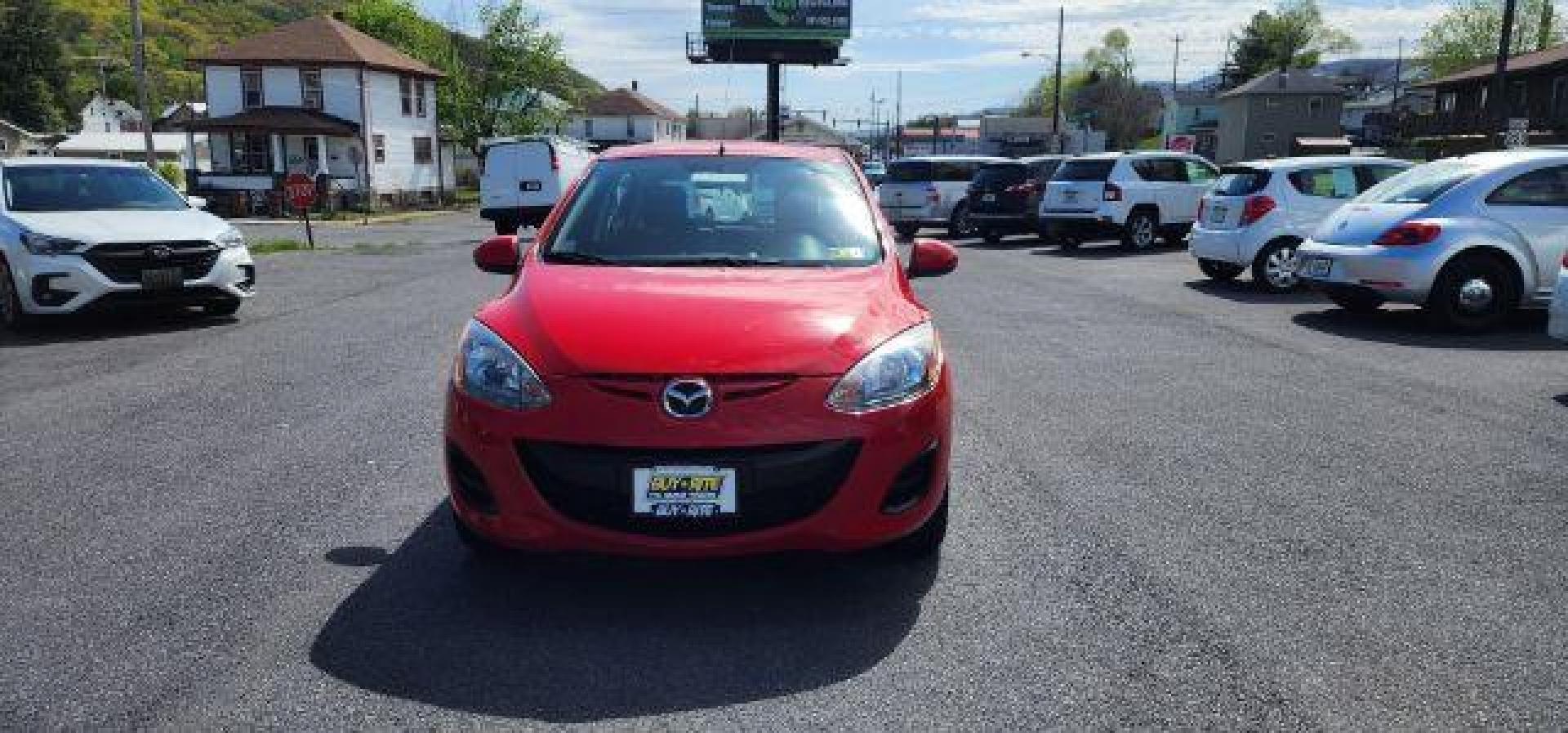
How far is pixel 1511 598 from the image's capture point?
12.7 feet

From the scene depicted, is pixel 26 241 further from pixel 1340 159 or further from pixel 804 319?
pixel 1340 159

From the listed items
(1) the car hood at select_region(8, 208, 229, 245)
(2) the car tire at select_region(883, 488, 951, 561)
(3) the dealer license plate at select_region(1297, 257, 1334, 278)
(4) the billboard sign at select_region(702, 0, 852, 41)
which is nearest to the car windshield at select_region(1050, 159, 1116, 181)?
(3) the dealer license plate at select_region(1297, 257, 1334, 278)

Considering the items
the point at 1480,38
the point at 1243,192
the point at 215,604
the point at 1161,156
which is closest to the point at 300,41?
the point at 1161,156

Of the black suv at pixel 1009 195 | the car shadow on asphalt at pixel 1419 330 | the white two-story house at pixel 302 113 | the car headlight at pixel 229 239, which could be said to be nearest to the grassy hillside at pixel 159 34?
the white two-story house at pixel 302 113

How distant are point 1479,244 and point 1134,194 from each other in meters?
9.88

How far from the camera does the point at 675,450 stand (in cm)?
341

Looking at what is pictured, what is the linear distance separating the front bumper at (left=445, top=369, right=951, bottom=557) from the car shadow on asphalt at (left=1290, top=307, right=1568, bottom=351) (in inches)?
294

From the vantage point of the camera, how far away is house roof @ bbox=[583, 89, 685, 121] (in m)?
100

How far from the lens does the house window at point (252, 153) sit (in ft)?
154

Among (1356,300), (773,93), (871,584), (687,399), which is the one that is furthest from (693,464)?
(773,93)

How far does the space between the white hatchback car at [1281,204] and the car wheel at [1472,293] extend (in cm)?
A: 311

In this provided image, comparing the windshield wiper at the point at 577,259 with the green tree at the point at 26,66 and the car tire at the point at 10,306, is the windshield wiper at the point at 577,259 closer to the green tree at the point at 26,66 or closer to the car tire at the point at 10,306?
the car tire at the point at 10,306

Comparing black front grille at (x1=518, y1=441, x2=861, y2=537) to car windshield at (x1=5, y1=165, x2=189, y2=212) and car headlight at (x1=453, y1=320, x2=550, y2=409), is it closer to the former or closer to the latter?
car headlight at (x1=453, y1=320, x2=550, y2=409)

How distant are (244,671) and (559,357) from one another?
130 centimetres
